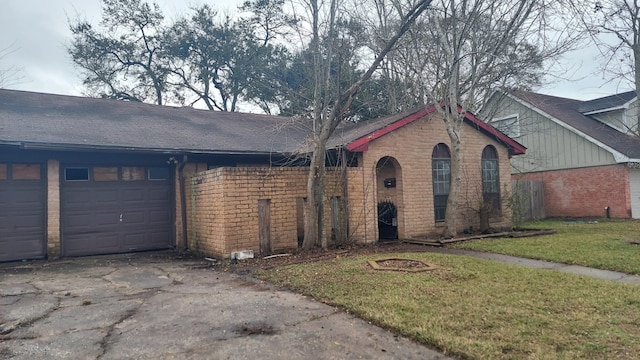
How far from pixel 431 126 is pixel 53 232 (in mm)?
10539

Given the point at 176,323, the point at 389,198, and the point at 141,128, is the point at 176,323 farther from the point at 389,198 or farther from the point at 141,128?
the point at 389,198

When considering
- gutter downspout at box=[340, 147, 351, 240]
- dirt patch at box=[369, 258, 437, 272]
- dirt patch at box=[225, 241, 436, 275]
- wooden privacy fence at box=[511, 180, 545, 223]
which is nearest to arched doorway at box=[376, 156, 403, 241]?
dirt patch at box=[225, 241, 436, 275]

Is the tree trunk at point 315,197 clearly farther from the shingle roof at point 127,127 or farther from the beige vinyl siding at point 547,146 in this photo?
the beige vinyl siding at point 547,146

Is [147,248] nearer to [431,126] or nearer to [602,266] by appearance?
[431,126]

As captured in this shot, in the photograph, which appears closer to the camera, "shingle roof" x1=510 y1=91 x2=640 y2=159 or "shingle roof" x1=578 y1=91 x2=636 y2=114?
"shingle roof" x1=510 y1=91 x2=640 y2=159

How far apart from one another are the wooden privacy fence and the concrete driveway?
47.8 ft

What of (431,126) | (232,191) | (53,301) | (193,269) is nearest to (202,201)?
(232,191)

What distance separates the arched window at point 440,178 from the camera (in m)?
13.1

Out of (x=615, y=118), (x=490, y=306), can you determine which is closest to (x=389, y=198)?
(x=490, y=306)

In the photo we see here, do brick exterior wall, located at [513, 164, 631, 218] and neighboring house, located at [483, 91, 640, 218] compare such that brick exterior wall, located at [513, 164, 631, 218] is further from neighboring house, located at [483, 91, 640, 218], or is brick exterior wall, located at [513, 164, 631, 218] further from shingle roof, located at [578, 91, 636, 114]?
shingle roof, located at [578, 91, 636, 114]

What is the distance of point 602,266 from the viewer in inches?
296

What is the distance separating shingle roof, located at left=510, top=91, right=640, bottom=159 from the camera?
1787 cm

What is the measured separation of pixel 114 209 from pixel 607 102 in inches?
869

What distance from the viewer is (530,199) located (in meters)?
19.1
